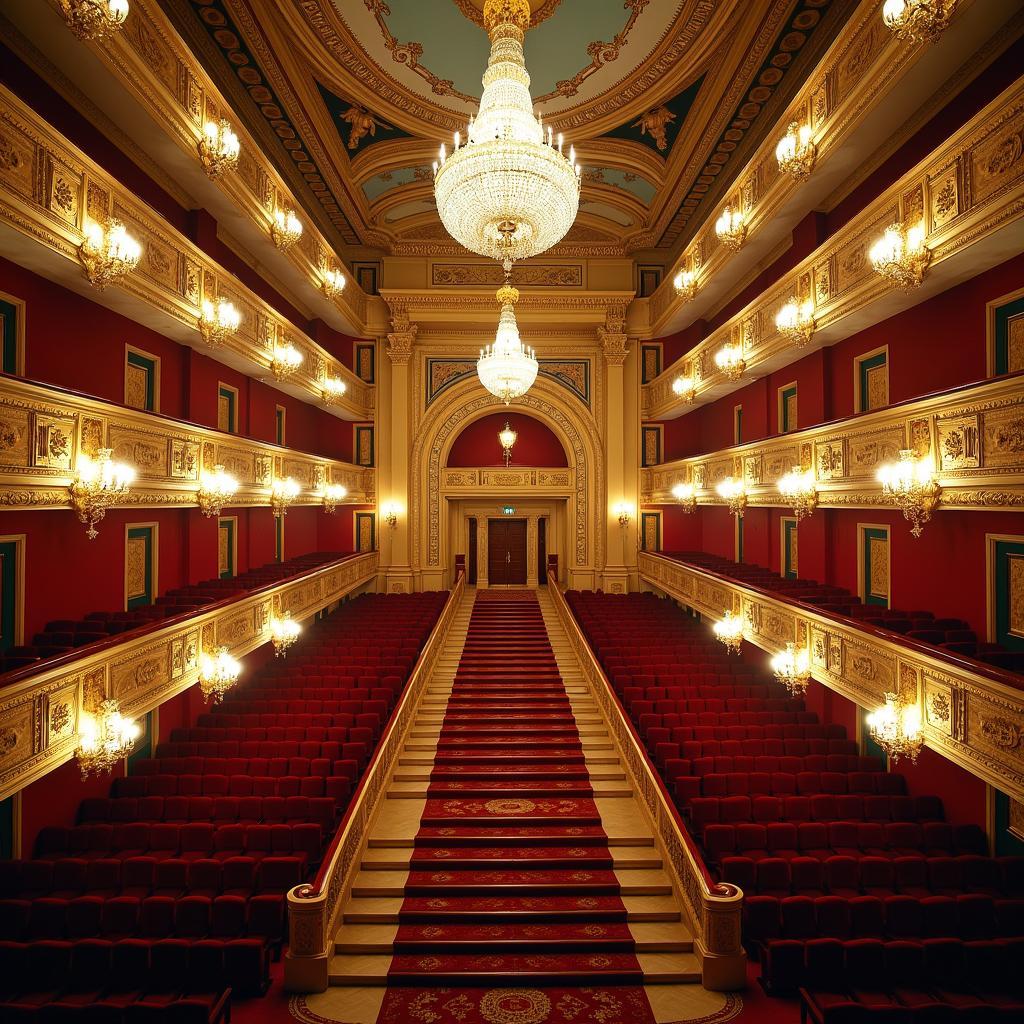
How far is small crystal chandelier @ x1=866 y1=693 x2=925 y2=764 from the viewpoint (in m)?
6.33

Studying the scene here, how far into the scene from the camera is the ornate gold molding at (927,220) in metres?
5.48

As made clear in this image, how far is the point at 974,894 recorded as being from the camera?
613cm

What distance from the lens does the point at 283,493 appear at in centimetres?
1137

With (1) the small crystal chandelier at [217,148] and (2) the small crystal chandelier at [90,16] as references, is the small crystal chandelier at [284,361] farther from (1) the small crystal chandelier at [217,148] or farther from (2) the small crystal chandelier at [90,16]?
(2) the small crystal chandelier at [90,16]

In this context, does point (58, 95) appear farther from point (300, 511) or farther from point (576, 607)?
point (576, 607)

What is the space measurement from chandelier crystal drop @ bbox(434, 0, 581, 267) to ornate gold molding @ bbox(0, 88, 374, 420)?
11.2ft

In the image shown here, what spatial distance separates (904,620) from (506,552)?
1461 cm

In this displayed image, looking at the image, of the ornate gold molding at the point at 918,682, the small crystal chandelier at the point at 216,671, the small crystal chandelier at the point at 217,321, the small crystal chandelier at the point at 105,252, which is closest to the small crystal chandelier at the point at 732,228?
the ornate gold molding at the point at 918,682

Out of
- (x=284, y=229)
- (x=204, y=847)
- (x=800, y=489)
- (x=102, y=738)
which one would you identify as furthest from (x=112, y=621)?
(x=800, y=489)

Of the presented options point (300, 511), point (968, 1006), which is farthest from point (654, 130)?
point (968, 1006)

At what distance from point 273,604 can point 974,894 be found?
9.36 metres

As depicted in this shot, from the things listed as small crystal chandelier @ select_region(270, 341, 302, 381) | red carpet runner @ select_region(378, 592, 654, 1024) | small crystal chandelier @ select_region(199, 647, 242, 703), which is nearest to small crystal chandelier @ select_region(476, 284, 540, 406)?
small crystal chandelier @ select_region(270, 341, 302, 381)

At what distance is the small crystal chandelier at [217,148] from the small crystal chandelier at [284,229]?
2.32m

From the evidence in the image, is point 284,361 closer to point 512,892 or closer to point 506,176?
point 506,176
